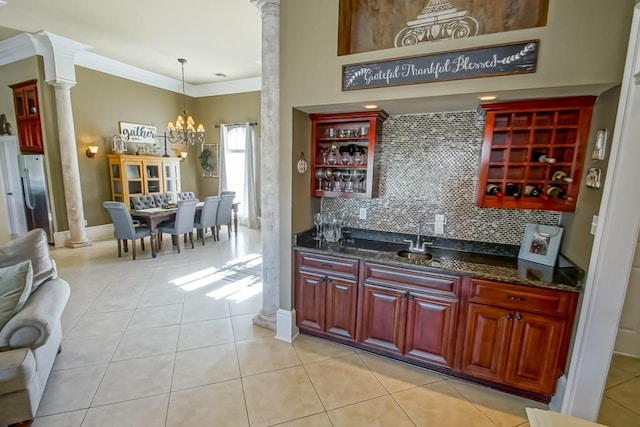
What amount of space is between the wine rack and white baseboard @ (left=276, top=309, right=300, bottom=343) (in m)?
1.16

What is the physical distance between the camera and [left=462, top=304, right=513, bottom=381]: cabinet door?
2047mm

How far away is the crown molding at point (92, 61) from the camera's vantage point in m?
4.96

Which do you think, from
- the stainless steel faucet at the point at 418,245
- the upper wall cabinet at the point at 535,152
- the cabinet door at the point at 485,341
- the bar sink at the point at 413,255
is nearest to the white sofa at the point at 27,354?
the bar sink at the point at 413,255

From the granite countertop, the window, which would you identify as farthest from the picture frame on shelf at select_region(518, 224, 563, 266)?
the window

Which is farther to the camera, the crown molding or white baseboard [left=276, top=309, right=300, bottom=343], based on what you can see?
the crown molding

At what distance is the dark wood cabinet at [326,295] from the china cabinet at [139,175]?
17.2ft

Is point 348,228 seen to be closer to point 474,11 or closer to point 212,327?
point 212,327

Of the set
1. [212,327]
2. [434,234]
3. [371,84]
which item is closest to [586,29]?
[371,84]

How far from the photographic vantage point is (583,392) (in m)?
1.81

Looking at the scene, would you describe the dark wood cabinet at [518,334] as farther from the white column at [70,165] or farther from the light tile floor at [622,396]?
the white column at [70,165]

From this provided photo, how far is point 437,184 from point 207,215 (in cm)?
467

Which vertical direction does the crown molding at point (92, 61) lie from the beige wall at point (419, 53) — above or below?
above

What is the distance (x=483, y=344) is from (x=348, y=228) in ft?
4.93

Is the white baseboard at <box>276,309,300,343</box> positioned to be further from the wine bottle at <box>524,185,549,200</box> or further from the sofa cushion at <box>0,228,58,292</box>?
the wine bottle at <box>524,185,549,200</box>
